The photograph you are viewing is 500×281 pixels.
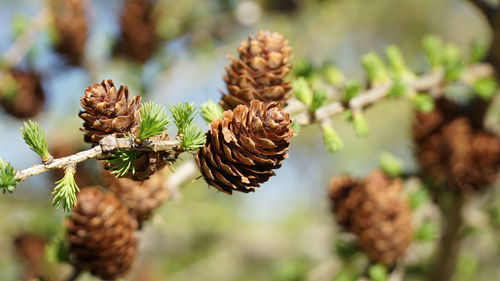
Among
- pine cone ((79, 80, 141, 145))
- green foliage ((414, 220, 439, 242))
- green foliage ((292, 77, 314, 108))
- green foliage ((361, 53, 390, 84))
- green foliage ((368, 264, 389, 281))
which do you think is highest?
green foliage ((361, 53, 390, 84))

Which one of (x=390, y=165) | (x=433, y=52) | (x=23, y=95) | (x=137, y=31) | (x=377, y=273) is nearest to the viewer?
(x=377, y=273)

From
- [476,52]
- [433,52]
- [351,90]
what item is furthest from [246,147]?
[476,52]

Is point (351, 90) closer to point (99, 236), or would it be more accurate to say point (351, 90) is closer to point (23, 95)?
point (99, 236)

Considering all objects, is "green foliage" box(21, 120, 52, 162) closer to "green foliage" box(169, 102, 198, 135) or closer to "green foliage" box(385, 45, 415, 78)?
"green foliage" box(169, 102, 198, 135)

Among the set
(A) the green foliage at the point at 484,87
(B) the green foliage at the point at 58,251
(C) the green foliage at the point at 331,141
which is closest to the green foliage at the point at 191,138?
(C) the green foliage at the point at 331,141

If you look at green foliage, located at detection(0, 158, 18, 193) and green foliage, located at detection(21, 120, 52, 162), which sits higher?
green foliage, located at detection(21, 120, 52, 162)

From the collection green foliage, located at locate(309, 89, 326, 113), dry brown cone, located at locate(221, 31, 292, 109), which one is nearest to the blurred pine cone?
green foliage, located at locate(309, 89, 326, 113)
